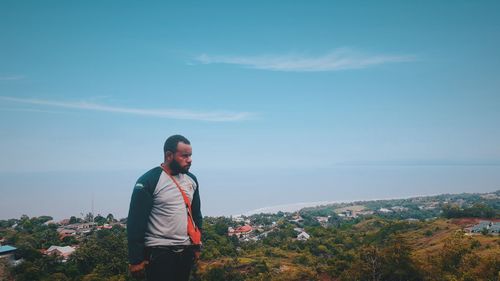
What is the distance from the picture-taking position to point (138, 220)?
3.56 metres

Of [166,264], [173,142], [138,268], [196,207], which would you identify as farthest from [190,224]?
[173,142]

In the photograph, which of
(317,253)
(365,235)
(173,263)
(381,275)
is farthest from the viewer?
(365,235)

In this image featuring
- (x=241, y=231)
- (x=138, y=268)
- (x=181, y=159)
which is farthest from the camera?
(x=241, y=231)

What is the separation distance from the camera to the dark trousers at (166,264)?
144 inches

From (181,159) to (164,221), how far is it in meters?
0.65

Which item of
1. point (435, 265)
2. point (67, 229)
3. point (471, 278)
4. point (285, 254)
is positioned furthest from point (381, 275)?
point (67, 229)

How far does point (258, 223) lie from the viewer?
116 metres

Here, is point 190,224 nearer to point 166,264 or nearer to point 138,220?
point 166,264

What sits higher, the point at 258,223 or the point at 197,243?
the point at 197,243

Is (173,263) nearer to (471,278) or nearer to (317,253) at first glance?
(471,278)

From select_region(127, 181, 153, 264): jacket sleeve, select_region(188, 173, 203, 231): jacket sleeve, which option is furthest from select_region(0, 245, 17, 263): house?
select_region(127, 181, 153, 264): jacket sleeve

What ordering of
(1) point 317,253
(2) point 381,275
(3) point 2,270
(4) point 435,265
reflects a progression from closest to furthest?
(4) point 435,265
(2) point 381,275
(3) point 2,270
(1) point 317,253

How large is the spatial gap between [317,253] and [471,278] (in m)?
41.1

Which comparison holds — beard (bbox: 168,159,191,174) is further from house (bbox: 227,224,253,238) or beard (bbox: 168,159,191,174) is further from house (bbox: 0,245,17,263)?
house (bbox: 227,224,253,238)
